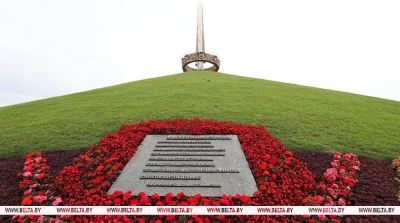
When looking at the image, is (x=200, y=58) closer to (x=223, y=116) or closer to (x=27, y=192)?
(x=223, y=116)

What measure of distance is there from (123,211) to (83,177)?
2029 millimetres

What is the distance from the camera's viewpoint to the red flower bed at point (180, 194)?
4.45 metres

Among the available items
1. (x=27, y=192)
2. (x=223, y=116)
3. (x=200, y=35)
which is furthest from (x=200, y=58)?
(x=27, y=192)

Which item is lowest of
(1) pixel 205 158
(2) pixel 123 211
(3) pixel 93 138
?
(2) pixel 123 211

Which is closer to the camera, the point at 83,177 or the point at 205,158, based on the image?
the point at 83,177

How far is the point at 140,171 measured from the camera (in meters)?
5.61

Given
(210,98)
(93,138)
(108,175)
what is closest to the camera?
(108,175)

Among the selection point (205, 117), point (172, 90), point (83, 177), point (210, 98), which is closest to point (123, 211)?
point (83, 177)

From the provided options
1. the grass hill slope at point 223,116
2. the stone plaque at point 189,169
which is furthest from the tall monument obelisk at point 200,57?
the stone plaque at point 189,169

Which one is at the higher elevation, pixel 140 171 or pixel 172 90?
pixel 172 90

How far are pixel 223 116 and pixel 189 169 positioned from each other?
243 inches

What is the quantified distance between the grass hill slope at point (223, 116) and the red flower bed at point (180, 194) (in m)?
1.79

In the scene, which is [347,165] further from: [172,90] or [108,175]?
[172,90]

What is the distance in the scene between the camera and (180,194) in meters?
4.60
